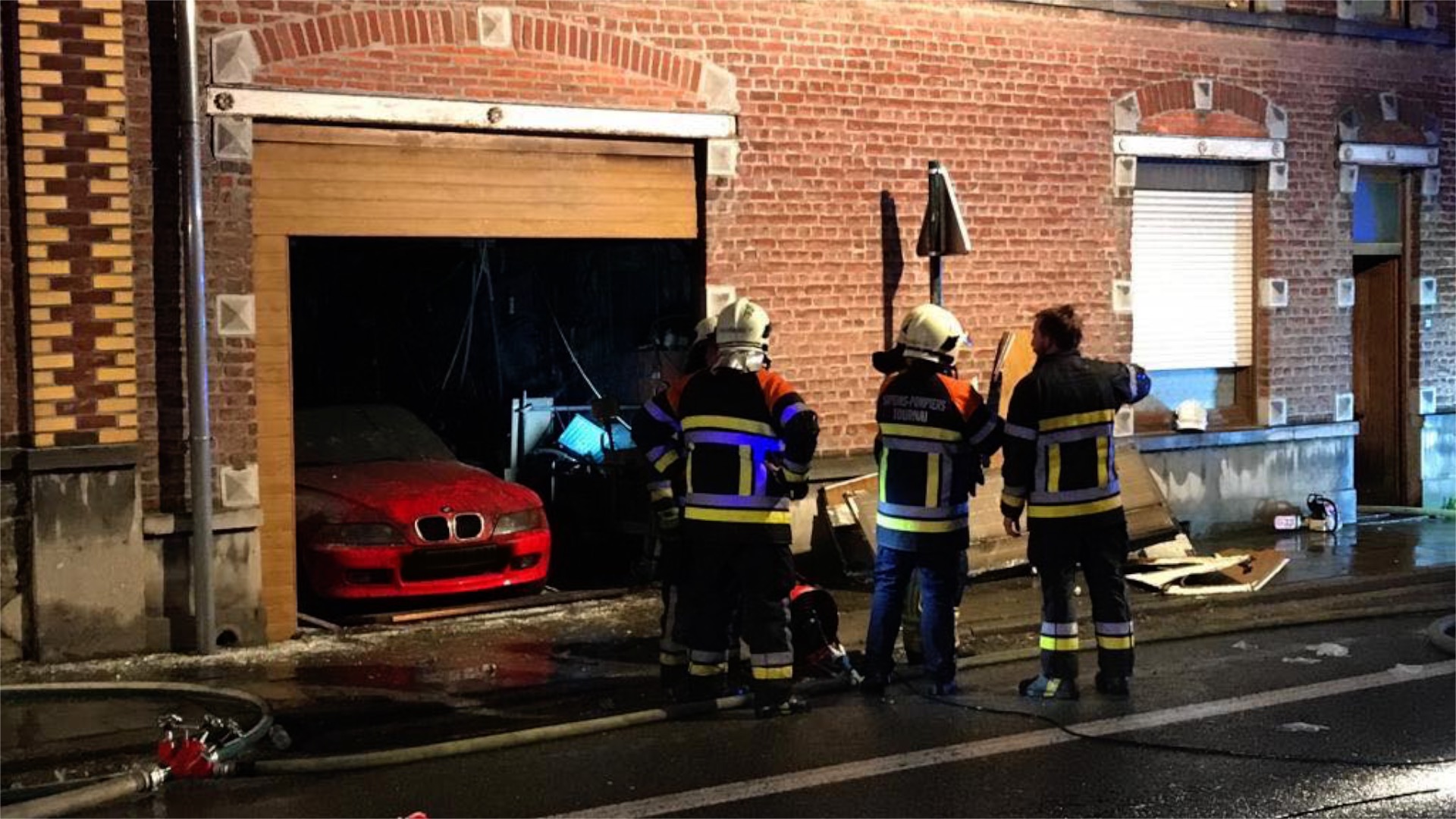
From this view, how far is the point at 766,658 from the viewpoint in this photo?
24.9 feet

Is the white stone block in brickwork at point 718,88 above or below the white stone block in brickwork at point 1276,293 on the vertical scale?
above

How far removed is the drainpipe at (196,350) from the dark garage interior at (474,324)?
602 centimetres

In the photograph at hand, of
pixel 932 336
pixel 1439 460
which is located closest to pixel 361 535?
pixel 932 336

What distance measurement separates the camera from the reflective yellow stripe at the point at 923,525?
7785 millimetres

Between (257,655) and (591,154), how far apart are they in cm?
401

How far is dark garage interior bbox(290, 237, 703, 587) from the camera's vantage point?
634 inches

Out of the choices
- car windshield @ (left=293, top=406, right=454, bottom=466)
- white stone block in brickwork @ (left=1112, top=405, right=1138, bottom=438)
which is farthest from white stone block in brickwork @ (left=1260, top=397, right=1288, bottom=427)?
car windshield @ (left=293, top=406, right=454, bottom=466)

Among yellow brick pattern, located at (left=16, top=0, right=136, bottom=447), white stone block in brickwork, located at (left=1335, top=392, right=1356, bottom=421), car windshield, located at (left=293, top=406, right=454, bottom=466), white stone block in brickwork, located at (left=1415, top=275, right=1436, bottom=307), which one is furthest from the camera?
white stone block in brickwork, located at (left=1415, top=275, right=1436, bottom=307)

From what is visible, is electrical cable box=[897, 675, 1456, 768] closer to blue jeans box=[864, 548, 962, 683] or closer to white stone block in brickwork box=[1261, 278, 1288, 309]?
blue jeans box=[864, 548, 962, 683]

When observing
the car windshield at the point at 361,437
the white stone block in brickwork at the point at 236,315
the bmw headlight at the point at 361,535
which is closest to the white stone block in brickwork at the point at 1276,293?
the car windshield at the point at 361,437

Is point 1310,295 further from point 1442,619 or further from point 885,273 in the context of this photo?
point 1442,619

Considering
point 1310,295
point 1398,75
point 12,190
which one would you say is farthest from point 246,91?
point 1398,75

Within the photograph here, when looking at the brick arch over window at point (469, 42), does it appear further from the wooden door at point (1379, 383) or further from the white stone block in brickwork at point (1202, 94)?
the wooden door at point (1379, 383)

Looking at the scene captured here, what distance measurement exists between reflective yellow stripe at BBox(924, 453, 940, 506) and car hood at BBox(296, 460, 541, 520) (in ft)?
12.4
